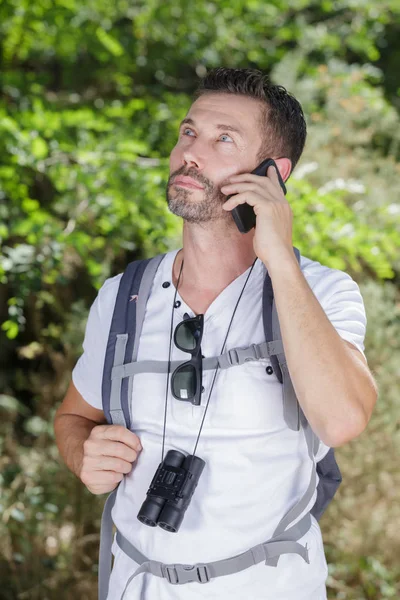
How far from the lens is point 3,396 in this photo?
201 inches

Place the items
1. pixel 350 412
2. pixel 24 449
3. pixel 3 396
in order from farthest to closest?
pixel 3 396, pixel 24 449, pixel 350 412

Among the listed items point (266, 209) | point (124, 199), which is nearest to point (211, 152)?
point (266, 209)

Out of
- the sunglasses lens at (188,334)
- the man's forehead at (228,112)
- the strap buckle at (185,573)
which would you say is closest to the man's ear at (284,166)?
the man's forehead at (228,112)

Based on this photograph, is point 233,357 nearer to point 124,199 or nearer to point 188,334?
point 188,334

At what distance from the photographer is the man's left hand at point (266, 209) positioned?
1592 mm

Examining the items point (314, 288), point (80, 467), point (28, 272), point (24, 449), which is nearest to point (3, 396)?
point (24, 449)

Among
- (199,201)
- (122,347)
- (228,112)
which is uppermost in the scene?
(228,112)

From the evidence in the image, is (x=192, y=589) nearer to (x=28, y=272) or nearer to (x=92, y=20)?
(x=28, y=272)

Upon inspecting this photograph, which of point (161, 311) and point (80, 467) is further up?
point (161, 311)

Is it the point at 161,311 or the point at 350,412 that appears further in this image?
the point at 161,311

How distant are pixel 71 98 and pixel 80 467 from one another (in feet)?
13.2

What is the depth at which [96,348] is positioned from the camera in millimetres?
1911

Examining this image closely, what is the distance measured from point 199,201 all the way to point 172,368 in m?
0.46

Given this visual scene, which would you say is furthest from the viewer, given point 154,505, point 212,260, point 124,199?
point 124,199
